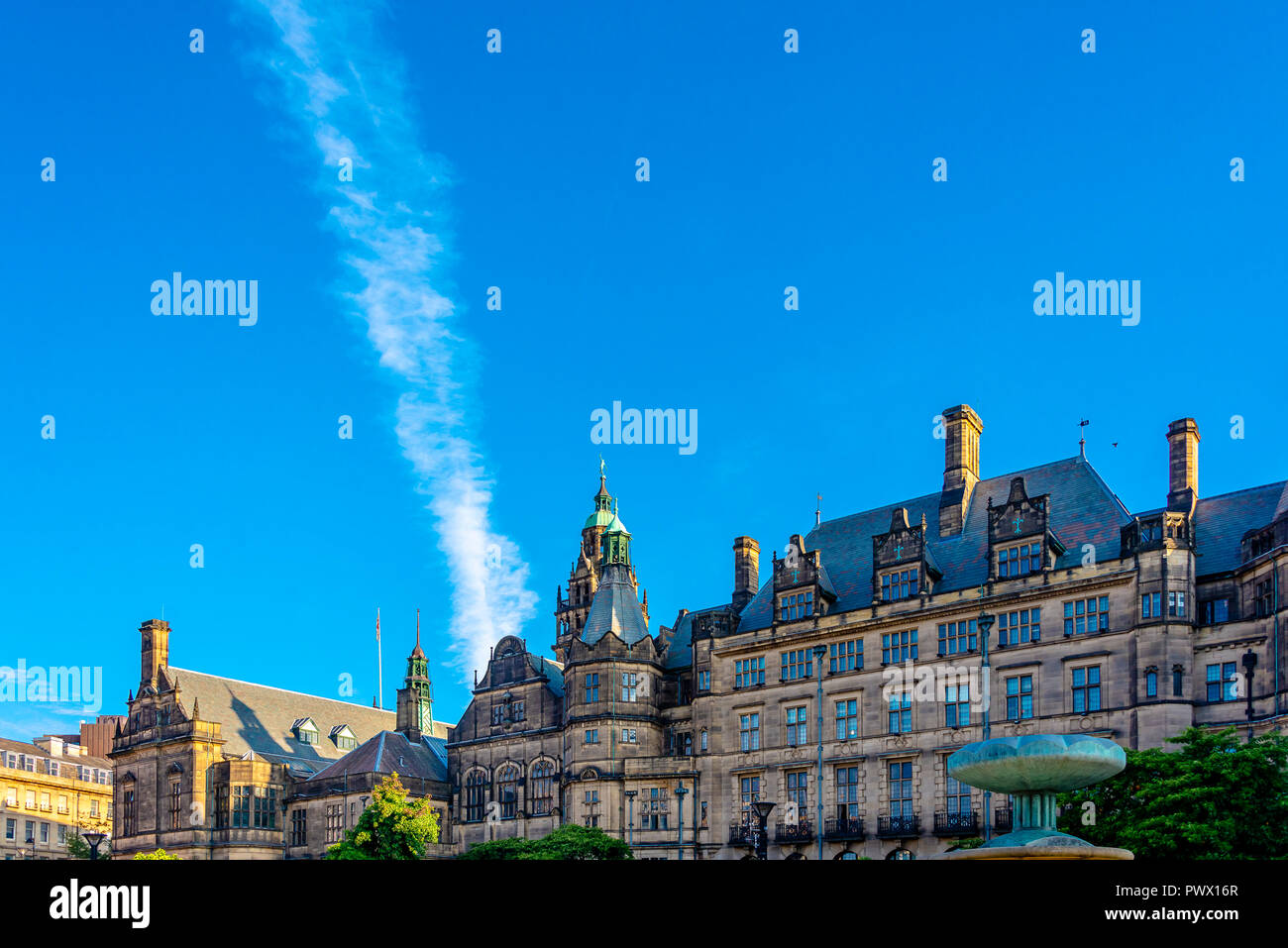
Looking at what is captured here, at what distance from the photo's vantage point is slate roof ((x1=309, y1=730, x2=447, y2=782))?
83.5m

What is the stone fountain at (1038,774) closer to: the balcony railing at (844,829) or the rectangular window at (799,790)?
the balcony railing at (844,829)

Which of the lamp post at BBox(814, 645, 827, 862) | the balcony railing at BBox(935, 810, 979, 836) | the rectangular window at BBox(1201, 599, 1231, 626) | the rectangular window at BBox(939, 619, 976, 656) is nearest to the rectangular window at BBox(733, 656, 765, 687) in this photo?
the lamp post at BBox(814, 645, 827, 862)

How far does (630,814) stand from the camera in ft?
231

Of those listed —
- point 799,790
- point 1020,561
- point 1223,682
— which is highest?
point 1020,561

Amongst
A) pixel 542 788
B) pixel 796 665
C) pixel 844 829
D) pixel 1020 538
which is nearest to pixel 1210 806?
pixel 1020 538

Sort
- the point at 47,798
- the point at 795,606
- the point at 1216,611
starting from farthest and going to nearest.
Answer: the point at 47,798, the point at 795,606, the point at 1216,611

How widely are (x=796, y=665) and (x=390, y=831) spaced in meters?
22.1

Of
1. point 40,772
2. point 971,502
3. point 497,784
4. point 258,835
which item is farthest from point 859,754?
point 40,772

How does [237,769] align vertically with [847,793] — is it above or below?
below

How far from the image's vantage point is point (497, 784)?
80.1 metres

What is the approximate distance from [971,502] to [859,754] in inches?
558

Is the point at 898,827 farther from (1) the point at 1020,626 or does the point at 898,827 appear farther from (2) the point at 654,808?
(2) the point at 654,808

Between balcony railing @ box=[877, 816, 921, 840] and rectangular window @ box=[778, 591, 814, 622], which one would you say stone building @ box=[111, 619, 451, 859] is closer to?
rectangular window @ box=[778, 591, 814, 622]
